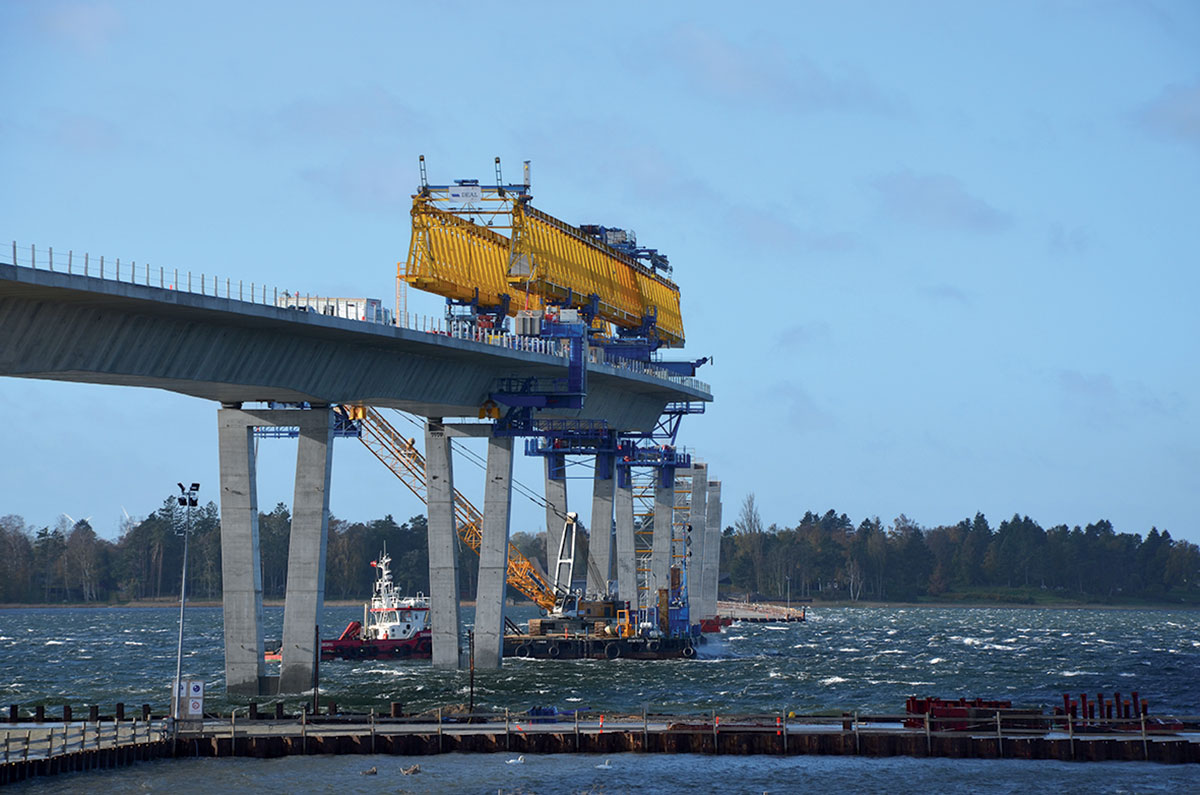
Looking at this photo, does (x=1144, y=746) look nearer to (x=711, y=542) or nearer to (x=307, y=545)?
(x=307, y=545)

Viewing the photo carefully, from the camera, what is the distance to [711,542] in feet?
536

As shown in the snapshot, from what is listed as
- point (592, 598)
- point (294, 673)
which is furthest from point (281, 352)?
point (592, 598)

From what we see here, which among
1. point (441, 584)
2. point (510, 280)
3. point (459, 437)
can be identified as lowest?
point (441, 584)

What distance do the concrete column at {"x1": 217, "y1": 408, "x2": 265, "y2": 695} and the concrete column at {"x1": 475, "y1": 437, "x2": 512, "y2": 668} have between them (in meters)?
19.9

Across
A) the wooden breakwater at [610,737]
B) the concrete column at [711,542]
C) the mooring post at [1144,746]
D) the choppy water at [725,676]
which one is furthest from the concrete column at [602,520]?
the mooring post at [1144,746]

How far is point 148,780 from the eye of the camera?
4984 cm

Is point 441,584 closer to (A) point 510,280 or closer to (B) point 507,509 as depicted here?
(B) point 507,509

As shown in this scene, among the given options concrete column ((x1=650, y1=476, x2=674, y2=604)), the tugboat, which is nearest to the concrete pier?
the tugboat

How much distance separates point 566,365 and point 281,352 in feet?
72.9

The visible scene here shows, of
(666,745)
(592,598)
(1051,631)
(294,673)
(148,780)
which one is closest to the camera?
(148,780)

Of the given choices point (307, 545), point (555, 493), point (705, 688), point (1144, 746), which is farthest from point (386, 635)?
point (1144, 746)

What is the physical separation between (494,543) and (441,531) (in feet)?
11.2

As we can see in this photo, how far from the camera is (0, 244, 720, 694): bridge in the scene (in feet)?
182

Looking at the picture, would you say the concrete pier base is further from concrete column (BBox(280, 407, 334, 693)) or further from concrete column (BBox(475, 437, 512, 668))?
concrete column (BBox(475, 437, 512, 668))
